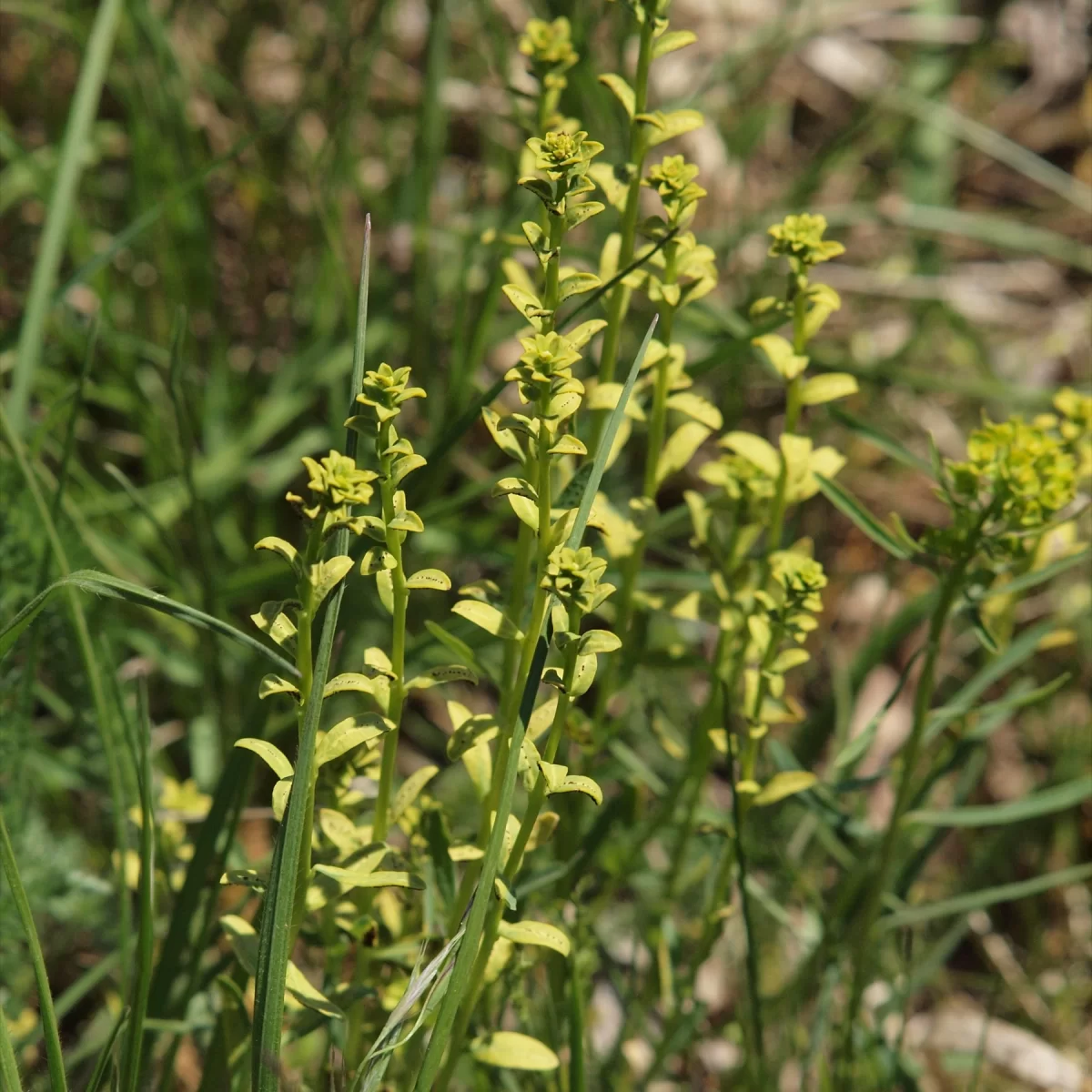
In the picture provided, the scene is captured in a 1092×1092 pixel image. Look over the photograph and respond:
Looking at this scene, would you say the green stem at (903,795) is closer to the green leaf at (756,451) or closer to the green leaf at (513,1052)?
the green leaf at (756,451)

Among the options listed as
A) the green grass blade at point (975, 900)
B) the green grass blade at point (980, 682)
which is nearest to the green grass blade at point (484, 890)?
the green grass blade at point (980, 682)

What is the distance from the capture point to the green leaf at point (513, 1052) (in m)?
1.14

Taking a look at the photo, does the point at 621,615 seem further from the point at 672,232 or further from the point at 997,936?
the point at 997,936

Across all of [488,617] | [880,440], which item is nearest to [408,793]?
[488,617]

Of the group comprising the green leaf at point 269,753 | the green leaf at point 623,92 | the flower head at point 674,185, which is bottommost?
the green leaf at point 269,753

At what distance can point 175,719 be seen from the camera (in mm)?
2203

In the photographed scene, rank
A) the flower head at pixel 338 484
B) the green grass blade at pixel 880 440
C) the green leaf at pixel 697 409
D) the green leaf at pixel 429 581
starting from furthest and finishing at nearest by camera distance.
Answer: the green grass blade at pixel 880 440 < the green leaf at pixel 697 409 < the green leaf at pixel 429 581 < the flower head at pixel 338 484

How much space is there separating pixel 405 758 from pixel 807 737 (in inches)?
30.2

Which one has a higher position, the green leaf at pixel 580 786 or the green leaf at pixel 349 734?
the green leaf at pixel 349 734

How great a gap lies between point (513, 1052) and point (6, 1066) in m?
0.42

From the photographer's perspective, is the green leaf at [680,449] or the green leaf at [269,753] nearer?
the green leaf at [269,753]

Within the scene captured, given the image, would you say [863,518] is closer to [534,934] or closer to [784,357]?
[784,357]

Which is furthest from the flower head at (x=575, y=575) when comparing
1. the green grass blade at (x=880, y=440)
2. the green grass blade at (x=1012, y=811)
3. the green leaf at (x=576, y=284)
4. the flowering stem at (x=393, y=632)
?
the green grass blade at (x=1012, y=811)

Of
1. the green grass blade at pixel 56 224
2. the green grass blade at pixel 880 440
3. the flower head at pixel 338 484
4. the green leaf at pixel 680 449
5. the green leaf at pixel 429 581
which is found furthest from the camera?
the green grass blade at pixel 56 224
